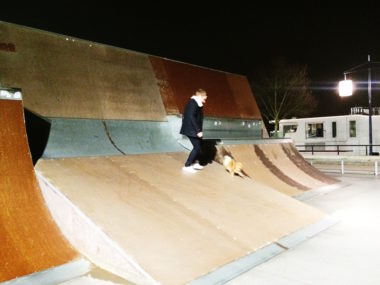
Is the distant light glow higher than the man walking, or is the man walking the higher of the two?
the distant light glow

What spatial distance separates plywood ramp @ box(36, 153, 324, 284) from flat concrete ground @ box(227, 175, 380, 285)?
0.35 m

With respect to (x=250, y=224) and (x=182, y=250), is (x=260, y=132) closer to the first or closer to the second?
(x=250, y=224)


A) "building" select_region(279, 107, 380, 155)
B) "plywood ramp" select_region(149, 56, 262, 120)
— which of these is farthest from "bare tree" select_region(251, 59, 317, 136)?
"plywood ramp" select_region(149, 56, 262, 120)

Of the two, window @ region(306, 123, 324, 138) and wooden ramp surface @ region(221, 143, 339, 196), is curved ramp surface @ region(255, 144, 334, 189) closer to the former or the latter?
wooden ramp surface @ region(221, 143, 339, 196)

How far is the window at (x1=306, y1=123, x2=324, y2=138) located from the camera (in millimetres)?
40659

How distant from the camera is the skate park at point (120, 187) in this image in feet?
12.3

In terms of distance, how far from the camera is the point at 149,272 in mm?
3465

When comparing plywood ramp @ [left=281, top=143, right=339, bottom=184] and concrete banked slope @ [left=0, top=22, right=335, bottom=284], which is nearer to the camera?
concrete banked slope @ [left=0, top=22, right=335, bottom=284]

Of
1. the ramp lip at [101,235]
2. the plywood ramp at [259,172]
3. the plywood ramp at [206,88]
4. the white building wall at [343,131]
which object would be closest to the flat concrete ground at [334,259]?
the ramp lip at [101,235]

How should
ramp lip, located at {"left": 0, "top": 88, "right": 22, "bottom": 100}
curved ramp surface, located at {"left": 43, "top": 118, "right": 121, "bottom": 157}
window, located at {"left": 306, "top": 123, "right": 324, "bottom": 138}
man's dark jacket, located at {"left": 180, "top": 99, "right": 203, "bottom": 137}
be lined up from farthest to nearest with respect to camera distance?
window, located at {"left": 306, "top": 123, "right": 324, "bottom": 138} → man's dark jacket, located at {"left": 180, "top": 99, "right": 203, "bottom": 137} → curved ramp surface, located at {"left": 43, "top": 118, "right": 121, "bottom": 157} → ramp lip, located at {"left": 0, "top": 88, "right": 22, "bottom": 100}

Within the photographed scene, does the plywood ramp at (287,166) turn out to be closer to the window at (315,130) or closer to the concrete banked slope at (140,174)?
the concrete banked slope at (140,174)

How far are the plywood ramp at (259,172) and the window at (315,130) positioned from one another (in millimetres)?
33324

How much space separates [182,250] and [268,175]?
5.46 m

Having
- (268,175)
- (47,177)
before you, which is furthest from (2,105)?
(268,175)
